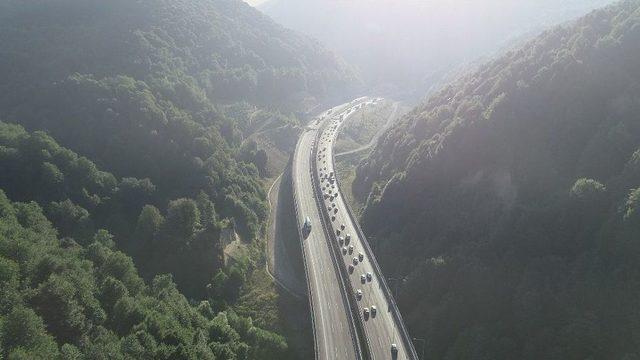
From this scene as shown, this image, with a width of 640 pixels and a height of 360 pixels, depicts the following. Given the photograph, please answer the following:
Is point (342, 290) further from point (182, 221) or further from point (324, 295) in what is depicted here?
point (182, 221)

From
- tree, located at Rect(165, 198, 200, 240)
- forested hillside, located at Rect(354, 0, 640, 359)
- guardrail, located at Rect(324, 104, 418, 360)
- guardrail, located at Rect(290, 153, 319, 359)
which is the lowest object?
tree, located at Rect(165, 198, 200, 240)

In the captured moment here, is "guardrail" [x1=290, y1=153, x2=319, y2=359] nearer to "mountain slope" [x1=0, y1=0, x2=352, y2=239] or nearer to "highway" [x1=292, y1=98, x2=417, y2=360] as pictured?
"highway" [x1=292, y1=98, x2=417, y2=360]

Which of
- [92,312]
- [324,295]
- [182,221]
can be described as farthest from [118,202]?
[324,295]

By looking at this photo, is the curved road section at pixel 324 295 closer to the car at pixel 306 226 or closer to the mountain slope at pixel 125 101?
the car at pixel 306 226

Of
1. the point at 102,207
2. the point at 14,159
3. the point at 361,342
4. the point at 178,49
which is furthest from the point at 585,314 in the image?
the point at 178,49

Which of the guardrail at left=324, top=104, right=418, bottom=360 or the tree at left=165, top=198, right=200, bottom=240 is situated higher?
the guardrail at left=324, top=104, right=418, bottom=360

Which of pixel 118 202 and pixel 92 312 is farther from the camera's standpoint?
pixel 118 202

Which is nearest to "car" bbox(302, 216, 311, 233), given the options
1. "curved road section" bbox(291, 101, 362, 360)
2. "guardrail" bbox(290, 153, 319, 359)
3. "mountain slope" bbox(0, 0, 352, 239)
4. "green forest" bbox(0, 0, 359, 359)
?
"curved road section" bbox(291, 101, 362, 360)
